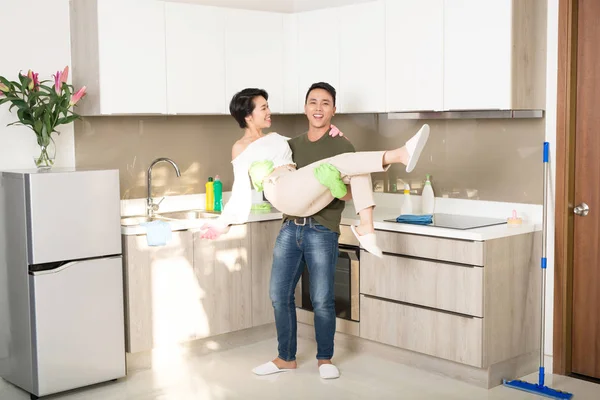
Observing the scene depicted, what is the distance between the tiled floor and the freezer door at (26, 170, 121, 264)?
746 mm

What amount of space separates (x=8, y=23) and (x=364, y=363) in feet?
8.99

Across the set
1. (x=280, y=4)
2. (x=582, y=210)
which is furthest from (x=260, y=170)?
(x=280, y=4)

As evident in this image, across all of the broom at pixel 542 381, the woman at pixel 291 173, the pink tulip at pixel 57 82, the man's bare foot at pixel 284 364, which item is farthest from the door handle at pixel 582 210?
the pink tulip at pixel 57 82

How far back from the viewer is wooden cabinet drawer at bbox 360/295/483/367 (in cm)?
399

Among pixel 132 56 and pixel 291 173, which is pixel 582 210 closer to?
pixel 291 173

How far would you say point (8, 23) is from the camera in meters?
4.18

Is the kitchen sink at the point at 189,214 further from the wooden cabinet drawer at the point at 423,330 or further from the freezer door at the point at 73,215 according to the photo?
the wooden cabinet drawer at the point at 423,330

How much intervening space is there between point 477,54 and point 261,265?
1830mm

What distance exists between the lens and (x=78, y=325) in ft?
13.0

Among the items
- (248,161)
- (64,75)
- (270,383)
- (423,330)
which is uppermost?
(64,75)

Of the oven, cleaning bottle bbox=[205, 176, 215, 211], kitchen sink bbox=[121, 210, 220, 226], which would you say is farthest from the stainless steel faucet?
the oven

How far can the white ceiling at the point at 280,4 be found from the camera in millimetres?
5160

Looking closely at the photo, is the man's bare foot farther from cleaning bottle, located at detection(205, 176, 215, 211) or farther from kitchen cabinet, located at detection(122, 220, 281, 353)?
cleaning bottle, located at detection(205, 176, 215, 211)

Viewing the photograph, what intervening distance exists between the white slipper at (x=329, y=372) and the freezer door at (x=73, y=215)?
50.2 inches
